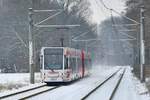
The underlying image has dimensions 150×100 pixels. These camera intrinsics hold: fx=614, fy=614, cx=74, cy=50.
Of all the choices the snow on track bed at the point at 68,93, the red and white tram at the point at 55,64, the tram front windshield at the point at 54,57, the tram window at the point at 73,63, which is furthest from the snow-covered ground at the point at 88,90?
the tram window at the point at 73,63

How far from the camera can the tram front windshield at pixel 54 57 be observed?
4375 cm

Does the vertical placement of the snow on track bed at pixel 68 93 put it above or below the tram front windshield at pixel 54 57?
below

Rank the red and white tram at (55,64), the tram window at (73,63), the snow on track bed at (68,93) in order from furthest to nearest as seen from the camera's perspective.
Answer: the tram window at (73,63) → the red and white tram at (55,64) → the snow on track bed at (68,93)

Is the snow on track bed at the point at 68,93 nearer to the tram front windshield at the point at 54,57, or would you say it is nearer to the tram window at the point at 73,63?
the tram front windshield at the point at 54,57

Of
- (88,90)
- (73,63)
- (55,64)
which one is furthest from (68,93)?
(73,63)

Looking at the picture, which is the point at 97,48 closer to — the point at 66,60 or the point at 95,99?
the point at 66,60

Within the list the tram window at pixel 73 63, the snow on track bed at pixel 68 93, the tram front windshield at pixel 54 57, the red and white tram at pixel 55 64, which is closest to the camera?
the snow on track bed at pixel 68 93

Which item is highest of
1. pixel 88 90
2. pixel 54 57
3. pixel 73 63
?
pixel 54 57

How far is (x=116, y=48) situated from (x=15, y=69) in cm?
9152

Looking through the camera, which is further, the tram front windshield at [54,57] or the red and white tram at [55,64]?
the tram front windshield at [54,57]

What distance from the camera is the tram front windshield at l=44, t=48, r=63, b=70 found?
43750 millimetres

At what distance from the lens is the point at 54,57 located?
43938 mm

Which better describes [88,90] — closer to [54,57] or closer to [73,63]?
[54,57]

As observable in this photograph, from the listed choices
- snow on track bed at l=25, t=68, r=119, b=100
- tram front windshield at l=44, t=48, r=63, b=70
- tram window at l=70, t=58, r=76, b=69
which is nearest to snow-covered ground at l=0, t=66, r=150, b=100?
snow on track bed at l=25, t=68, r=119, b=100
